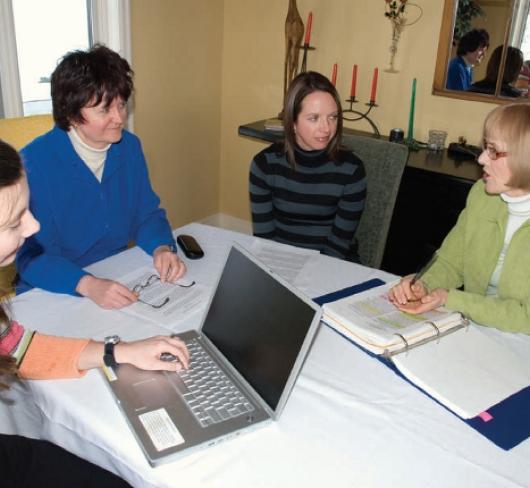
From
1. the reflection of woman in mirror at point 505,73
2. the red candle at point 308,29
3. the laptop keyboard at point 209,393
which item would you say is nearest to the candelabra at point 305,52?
the red candle at point 308,29

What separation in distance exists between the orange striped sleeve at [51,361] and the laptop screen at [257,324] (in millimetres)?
270

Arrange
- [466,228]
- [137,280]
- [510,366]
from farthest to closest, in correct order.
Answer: [466,228]
[137,280]
[510,366]

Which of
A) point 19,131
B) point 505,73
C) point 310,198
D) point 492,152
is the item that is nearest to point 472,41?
point 505,73

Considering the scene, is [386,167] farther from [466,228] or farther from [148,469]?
[148,469]

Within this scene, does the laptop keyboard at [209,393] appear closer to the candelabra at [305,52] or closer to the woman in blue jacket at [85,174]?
the woman in blue jacket at [85,174]

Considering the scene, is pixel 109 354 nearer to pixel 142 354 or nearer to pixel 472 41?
pixel 142 354

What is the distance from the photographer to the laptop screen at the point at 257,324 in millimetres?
945

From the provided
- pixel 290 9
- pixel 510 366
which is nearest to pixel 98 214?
pixel 510 366

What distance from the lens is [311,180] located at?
6.47 feet

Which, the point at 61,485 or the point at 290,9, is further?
the point at 290,9

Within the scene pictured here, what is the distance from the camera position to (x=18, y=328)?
110cm

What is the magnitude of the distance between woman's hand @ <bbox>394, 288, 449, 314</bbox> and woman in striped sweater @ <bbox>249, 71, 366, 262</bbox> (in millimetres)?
618

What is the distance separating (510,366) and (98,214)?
1191mm

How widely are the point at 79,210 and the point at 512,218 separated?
1218 mm
